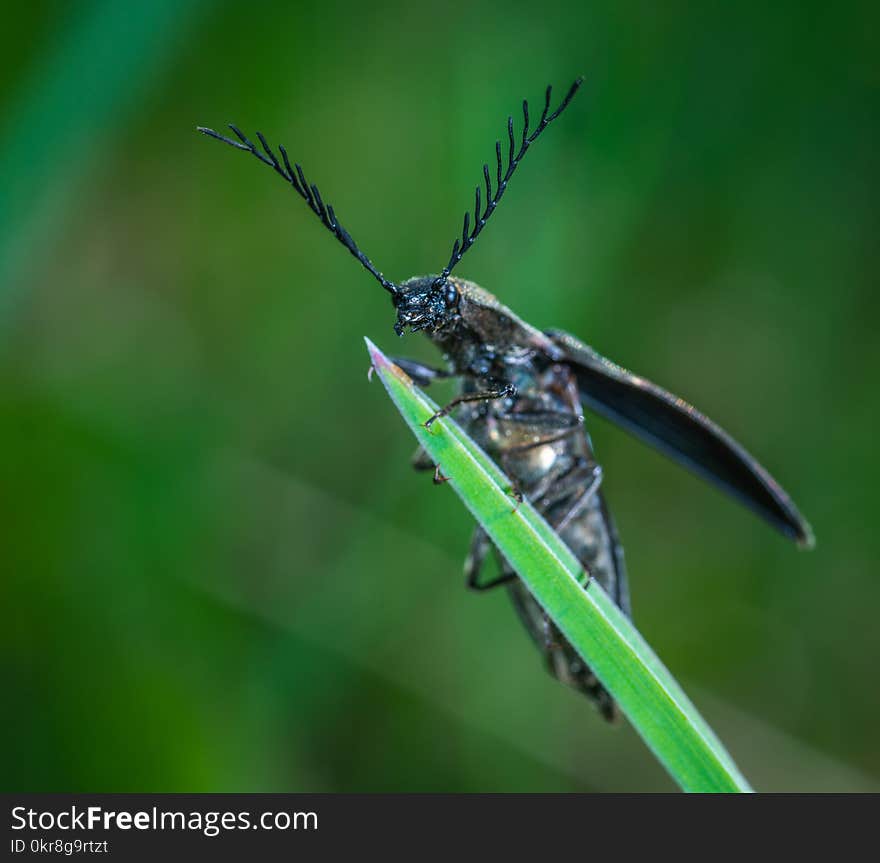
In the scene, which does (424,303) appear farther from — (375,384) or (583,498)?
(375,384)

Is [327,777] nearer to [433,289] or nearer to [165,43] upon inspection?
A: [433,289]

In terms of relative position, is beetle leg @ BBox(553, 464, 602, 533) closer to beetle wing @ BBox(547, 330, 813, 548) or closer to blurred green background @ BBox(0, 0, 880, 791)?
beetle wing @ BBox(547, 330, 813, 548)

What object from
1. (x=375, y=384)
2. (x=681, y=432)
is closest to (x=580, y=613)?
(x=681, y=432)

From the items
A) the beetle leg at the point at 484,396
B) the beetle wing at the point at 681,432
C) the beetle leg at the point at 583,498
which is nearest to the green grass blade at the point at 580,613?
the beetle leg at the point at 484,396

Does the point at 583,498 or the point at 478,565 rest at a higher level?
the point at 583,498

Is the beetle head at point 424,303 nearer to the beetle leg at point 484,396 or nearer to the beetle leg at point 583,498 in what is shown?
the beetle leg at point 484,396

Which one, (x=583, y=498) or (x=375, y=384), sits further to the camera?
(x=375, y=384)
